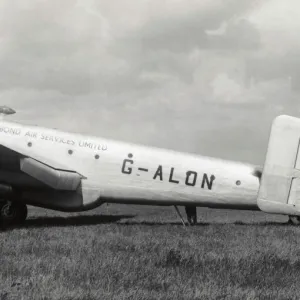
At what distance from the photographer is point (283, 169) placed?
12188 mm

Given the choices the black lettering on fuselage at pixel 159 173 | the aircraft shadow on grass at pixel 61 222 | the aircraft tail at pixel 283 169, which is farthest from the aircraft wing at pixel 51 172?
the aircraft tail at pixel 283 169

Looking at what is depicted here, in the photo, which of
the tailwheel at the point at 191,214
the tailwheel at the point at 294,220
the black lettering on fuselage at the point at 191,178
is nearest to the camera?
the black lettering on fuselage at the point at 191,178

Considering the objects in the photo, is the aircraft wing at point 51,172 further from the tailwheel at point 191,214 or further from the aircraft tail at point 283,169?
the aircraft tail at point 283,169

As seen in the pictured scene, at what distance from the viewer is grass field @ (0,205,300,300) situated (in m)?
5.85

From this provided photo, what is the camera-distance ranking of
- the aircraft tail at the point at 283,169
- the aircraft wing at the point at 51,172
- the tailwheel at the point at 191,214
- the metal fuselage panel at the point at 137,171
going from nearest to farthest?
the aircraft tail at the point at 283,169 → the metal fuselage panel at the point at 137,171 → the aircraft wing at the point at 51,172 → the tailwheel at the point at 191,214

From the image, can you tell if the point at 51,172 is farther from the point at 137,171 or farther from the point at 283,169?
the point at 283,169

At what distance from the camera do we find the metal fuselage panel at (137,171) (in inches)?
544

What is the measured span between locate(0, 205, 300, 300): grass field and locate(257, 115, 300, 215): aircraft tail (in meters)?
0.85

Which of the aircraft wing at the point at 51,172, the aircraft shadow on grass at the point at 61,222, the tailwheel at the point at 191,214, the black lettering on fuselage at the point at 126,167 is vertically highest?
the black lettering on fuselage at the point at 126,167

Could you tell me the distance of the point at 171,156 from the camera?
14344mm

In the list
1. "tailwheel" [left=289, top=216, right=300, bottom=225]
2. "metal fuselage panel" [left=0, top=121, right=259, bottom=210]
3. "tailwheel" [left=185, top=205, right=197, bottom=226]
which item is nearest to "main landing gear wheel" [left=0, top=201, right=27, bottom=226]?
"metal fuselage panel" [left=0, top=121, right=259, bottom=210]

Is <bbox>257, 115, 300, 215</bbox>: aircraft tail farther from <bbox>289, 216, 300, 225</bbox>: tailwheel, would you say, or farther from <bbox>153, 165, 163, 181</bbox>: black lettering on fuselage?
<bbox>153, 165, 163, 181</bbox>: black lettering on fuselage

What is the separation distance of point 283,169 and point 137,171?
433 cm

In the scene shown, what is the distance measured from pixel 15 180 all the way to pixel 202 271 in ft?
28.1
